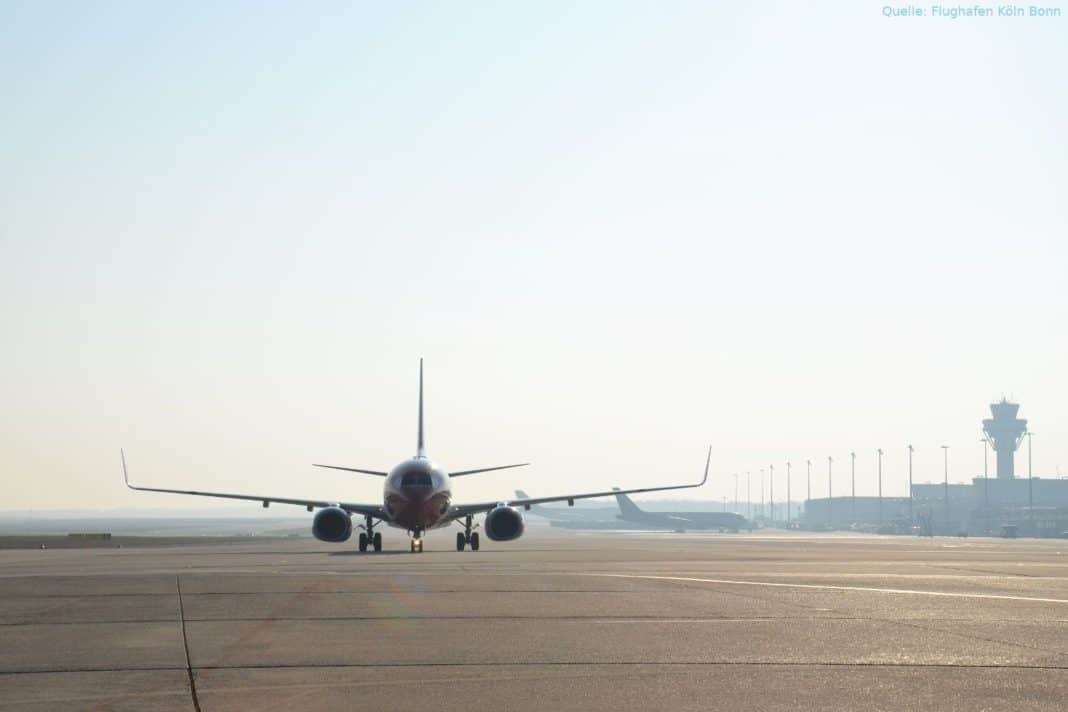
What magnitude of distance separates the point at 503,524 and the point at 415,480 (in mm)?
6403

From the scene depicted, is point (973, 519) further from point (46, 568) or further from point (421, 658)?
point (421, 658)

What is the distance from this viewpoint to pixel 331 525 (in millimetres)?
50938

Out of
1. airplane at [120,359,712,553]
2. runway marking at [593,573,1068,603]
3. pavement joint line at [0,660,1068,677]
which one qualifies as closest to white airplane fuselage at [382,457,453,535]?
airplane at [120,359,712,553]

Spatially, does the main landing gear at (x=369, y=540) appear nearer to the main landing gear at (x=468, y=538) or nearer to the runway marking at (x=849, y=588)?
the main landing gear at (x=468, y=538)

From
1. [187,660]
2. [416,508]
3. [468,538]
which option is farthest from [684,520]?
[187,660]

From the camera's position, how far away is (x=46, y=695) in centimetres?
1058

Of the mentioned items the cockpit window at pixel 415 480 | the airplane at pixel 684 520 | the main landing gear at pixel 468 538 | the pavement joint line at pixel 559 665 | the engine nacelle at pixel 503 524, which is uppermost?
the cockpit window at pixel 415 480

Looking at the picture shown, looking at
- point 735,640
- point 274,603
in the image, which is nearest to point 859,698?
point 735,640

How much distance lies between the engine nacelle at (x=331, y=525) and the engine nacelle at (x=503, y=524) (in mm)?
5745

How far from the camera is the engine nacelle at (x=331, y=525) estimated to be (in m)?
50.8

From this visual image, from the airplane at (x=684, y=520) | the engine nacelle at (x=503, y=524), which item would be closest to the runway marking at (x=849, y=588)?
the engine nacelle at (x=503, y=524)

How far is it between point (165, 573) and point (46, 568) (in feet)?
18.7

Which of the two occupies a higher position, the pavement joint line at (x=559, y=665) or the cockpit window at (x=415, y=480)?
the cockpit window at (x=415, y=480)

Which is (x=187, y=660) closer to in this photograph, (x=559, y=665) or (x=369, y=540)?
(x=559, y=665)
